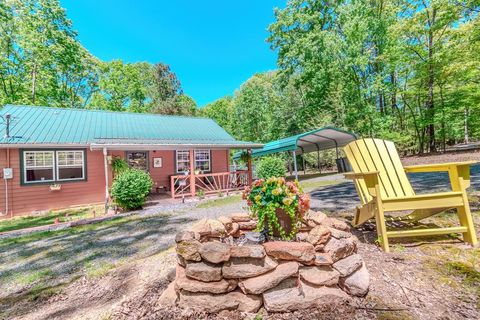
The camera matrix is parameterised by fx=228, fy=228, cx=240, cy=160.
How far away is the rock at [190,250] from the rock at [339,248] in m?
1.09

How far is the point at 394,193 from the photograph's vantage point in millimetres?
2979

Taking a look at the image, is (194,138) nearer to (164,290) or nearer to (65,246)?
(65,246)

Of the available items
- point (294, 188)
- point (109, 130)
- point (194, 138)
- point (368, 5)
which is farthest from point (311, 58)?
point (294, 188)

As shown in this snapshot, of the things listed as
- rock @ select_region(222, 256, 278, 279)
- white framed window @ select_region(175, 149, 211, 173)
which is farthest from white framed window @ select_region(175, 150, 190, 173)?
rock @ select_region(222, 256, 278, 279)

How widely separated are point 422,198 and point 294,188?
148cm

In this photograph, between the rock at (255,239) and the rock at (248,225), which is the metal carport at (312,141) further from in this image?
the rock at (255,239)

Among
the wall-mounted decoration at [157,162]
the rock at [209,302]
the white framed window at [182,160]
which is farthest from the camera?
the white framed window at [182,160]

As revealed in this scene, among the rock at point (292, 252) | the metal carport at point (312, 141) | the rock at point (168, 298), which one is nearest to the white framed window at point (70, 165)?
the metal carport at point (312, 141)

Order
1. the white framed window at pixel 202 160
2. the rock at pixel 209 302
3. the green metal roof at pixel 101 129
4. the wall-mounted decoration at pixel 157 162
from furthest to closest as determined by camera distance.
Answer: the white framed window at pixel 202 160, the wall-mounted decoration at pixel 157 162, the green metal roof at pixel 101 129, the rock at pixel 209 302

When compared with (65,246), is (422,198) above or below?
above

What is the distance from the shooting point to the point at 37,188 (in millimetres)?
7520

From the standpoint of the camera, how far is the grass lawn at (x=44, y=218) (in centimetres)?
572

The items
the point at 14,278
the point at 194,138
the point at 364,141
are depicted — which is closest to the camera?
the point at 14,278

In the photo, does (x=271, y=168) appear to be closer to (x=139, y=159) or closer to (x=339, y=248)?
(x=139, y=159)
